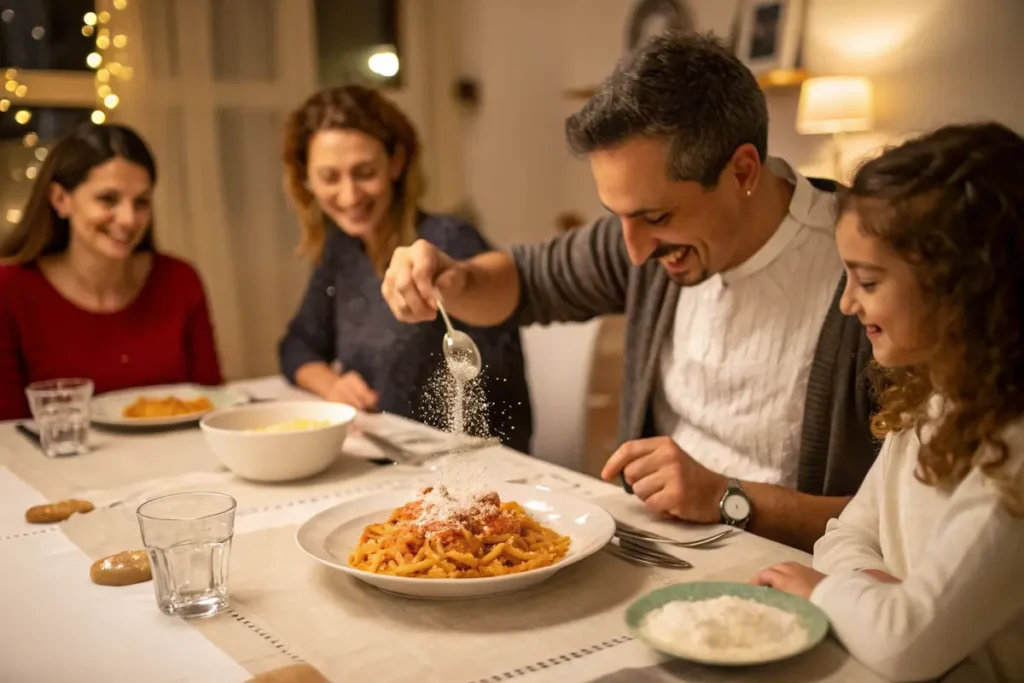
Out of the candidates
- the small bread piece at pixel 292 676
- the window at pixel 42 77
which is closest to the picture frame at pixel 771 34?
the window at pixel 42 77

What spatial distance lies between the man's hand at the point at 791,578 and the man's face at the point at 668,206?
0.60 metres

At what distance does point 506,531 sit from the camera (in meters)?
1.08

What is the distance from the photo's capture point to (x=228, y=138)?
3.63 metres

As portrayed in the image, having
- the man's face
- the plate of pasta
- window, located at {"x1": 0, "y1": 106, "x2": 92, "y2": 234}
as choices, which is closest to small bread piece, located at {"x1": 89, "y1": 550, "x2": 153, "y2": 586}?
the plate of pasta

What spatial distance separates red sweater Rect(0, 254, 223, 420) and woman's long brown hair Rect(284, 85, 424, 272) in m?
0.43

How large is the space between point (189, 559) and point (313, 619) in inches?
5.9

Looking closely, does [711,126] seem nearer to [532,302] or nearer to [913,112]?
[532,302]

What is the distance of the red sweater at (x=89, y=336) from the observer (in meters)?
2.21

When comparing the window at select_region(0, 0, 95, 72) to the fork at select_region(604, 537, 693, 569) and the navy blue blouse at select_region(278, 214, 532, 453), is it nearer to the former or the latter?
the navy blue blouse at select_region(278, 214, 532, 453)

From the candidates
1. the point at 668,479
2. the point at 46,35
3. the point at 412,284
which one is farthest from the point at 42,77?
the point at 668,479

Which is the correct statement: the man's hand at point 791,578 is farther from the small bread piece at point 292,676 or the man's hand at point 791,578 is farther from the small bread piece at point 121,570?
the small bread piece at point 121,570

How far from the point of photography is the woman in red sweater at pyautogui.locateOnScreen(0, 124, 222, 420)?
→ 224cm

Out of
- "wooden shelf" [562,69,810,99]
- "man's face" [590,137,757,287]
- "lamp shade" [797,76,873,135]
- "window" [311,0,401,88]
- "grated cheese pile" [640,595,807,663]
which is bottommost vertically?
"grated cheese pile" [640,595,807,663]

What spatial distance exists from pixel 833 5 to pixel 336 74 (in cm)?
195
